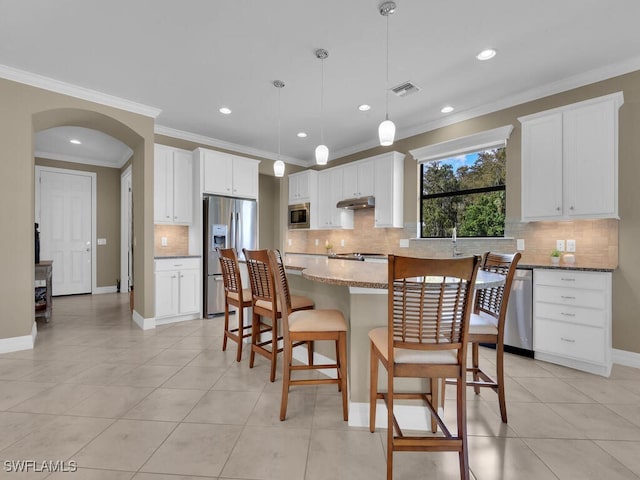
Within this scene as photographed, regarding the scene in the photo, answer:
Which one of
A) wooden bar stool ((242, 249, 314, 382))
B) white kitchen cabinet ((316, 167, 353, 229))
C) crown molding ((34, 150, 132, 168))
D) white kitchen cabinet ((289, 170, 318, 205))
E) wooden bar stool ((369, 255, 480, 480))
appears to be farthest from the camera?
crown molding ((34, 150, 132, 168))

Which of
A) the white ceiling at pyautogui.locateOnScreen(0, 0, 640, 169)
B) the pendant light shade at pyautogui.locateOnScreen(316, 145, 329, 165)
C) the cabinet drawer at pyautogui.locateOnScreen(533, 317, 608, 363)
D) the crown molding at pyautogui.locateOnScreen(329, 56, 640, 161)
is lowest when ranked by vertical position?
the cabinet drawer at pyautogui.locateOnScreen(533, 317, 608, 363)

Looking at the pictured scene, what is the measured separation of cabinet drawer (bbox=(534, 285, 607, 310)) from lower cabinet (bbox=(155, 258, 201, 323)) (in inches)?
162

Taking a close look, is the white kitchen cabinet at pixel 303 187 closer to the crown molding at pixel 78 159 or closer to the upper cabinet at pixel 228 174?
the upper cabinet at pixel 228 174

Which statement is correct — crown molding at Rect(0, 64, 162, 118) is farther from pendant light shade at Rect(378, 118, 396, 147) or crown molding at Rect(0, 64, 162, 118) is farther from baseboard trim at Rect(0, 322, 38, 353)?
pendant light shade at Rect(378, 118, 396, 147)

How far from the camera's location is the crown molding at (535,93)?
281 cm

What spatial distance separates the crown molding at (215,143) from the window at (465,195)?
2.77 m

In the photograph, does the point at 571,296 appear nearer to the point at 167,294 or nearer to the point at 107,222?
the point at 167,294

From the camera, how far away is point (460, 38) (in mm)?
2463

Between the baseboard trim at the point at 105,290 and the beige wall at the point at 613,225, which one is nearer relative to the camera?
the beige wall at the point at 613,225

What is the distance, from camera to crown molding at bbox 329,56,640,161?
2814mm

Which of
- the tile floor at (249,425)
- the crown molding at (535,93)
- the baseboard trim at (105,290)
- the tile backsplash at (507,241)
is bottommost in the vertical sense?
the tile floor at (249,425)

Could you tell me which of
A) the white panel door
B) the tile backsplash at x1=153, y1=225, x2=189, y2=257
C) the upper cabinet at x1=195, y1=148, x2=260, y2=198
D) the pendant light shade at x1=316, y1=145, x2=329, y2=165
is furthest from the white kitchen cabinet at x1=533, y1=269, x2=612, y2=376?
the white panel door

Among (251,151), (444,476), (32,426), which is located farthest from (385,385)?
(251,151)

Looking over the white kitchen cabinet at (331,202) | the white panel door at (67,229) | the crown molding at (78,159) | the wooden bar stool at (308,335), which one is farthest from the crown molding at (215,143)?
the wooden bar stool at (308,335)
